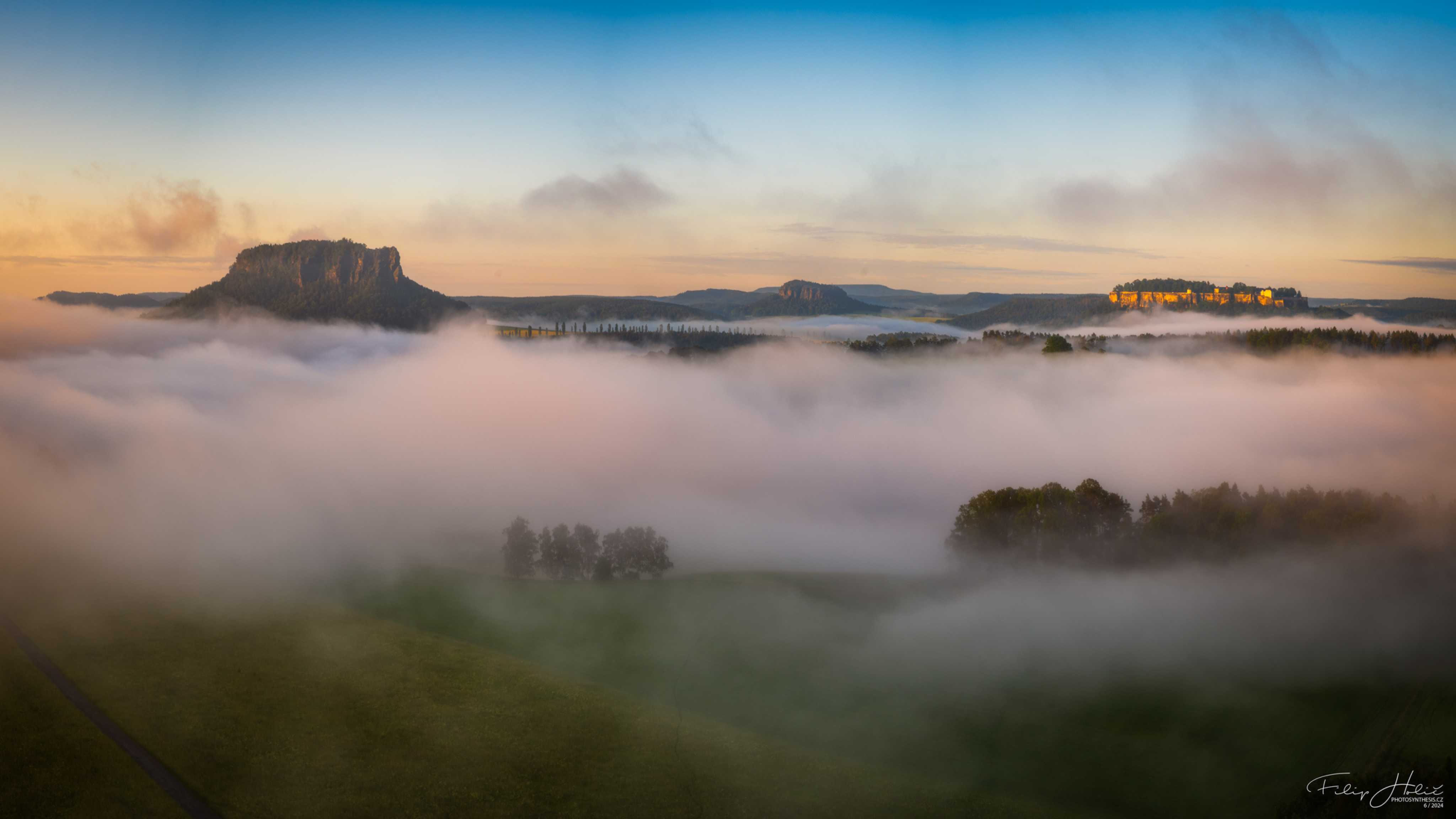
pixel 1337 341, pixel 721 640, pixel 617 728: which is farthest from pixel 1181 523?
pixel 1337 341

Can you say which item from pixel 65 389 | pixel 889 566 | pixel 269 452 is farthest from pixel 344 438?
pixel 889 566

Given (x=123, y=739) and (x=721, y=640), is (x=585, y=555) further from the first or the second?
(x=123, y=739)

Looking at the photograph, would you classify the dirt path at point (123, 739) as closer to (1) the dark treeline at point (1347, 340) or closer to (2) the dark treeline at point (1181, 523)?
(2) the dark treeline at point (1181, 523)

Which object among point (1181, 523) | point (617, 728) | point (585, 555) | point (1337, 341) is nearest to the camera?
point (617, 728)

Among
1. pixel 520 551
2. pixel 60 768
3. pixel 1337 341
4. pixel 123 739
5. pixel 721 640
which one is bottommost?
pixel 721 640

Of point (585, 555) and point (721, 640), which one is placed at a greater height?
point (585, 555)

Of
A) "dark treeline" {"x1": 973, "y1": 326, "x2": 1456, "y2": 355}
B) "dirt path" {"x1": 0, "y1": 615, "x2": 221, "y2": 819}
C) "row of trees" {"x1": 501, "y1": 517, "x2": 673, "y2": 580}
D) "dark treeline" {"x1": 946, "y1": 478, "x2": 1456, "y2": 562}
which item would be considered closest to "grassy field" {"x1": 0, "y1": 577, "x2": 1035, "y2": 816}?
"dirt path" {"x1": 0, "y1": 615, "x2": 221, "y2": 819}

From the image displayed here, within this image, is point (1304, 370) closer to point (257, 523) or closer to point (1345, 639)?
point (1345, 639)

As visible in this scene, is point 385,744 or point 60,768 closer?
point 60,768
